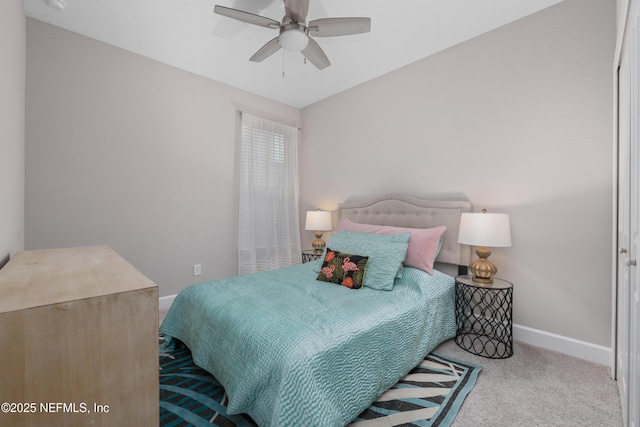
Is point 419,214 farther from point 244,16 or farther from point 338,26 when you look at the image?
point 244,16

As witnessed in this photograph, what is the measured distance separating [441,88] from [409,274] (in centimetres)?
183

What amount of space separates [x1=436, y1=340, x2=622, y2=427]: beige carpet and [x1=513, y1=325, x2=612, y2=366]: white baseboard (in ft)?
0.17

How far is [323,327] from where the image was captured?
4.81ft

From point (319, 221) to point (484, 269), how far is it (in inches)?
72.9

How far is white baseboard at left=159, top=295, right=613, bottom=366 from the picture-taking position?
78.4 inches

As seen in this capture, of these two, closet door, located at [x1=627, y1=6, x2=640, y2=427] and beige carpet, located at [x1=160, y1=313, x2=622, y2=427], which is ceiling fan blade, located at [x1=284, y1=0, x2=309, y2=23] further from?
beige carpet, located at [x1=160, y1=313, x2=622, y2=427]

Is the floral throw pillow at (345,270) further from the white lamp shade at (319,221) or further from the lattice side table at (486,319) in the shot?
the white lamp shade at (319,221)

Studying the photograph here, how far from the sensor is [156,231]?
118 inches

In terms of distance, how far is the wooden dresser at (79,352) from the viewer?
673 mm

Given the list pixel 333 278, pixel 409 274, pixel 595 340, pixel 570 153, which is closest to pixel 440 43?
pixel 570 153

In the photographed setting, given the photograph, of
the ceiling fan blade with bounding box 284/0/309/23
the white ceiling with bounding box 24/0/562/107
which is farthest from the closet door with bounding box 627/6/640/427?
the ceiling fan blade with bounding box 284/0/309/23

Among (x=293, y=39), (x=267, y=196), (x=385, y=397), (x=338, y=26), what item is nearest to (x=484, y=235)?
(x=385, y=397)

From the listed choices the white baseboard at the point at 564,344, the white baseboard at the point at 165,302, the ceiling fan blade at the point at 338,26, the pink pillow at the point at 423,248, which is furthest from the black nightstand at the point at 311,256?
the ceiling fan blade at the point at 338,26

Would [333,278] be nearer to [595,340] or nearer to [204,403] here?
[204,403]
